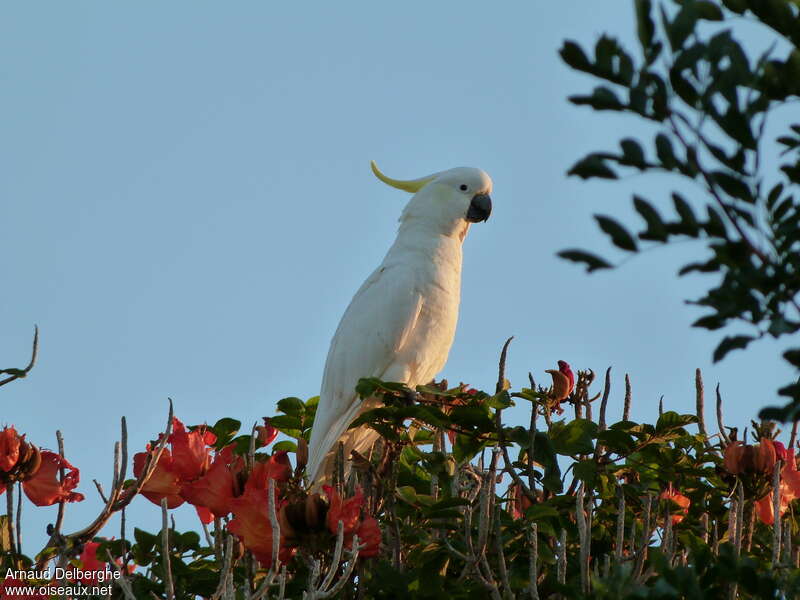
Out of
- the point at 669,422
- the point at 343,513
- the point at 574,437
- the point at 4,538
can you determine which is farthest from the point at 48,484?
the point at 669,422

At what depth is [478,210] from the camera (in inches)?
224

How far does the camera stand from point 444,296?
5.04 metres

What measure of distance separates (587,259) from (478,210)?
13.7 ft

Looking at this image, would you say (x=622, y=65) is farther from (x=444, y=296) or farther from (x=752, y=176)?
(x=444, y=296)

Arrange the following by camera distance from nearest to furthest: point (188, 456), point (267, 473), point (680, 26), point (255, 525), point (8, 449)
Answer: point (680, 26) → point (255, 525) → point (267, 473) → point (188, 456) → point (8, 449)

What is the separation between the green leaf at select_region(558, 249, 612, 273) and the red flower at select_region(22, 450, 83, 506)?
2.01m

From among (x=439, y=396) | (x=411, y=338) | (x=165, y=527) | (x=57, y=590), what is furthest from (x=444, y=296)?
(x=165, y=527)

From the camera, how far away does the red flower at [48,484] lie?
10.1 feet

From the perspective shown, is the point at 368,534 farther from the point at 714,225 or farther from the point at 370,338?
the point at 370,338

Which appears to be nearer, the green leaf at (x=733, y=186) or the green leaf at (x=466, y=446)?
the green leaf at (x=733, y=186)

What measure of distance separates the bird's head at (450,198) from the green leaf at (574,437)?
2.47 meters

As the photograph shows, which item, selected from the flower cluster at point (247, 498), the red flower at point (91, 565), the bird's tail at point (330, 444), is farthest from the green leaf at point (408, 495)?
the bird's tail at point (330, 444)

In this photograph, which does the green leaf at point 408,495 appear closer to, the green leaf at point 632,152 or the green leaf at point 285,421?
the green leaf at point 285,421

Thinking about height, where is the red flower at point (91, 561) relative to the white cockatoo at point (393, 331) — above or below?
below
